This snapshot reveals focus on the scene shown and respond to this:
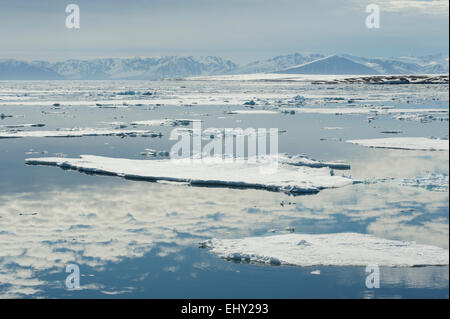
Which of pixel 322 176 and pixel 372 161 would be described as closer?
pixel 322 176

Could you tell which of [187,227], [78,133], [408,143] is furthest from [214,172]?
[78,133]

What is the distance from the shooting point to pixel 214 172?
49.1ft

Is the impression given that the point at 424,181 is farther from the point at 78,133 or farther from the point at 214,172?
the point at 78,133

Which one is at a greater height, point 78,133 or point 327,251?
point 78,133

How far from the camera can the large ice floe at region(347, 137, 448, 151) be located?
61.9 ft

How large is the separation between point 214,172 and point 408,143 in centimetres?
825

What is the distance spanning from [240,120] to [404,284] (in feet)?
74.7

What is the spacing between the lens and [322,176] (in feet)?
47.1

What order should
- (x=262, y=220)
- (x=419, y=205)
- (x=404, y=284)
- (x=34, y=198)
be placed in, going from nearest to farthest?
(x=404, y=284)
(x=262, y=220)
(x=419, y=205)
(x=34, y=198)

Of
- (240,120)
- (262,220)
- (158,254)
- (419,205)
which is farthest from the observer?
(240,120)

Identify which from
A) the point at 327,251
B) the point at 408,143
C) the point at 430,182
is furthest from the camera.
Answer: the point at 408,143

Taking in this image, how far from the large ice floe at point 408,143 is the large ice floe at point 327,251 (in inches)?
397
